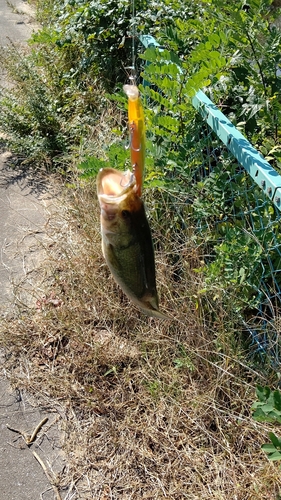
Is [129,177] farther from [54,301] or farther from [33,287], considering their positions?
[33,287]

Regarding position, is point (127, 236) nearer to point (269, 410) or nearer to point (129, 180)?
point (129, 180)

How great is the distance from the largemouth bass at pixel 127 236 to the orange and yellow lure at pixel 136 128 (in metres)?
0.06

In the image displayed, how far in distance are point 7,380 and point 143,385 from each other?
0.84 metres

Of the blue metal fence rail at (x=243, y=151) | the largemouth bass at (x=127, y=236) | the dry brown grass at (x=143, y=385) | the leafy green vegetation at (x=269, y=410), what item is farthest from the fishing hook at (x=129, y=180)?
the dry brown grass at (x=143, y=385)

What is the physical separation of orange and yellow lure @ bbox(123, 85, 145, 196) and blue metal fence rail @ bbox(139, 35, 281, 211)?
34.8 inches

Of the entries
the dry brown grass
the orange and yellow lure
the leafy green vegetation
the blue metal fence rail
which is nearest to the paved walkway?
the dry brown grass

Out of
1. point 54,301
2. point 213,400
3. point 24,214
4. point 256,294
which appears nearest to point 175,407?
point 213,400

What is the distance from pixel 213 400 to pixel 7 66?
4.65 meters

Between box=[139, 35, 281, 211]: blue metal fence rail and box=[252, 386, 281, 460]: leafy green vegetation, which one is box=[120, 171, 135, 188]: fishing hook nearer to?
box=[139, 35, 281, 211]: blue metal fence rail

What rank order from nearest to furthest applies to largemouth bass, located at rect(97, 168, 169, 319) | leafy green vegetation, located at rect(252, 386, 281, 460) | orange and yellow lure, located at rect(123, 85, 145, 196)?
orange and yellow lure, located at rect(123, 85, 145, 196), largemouth bass, located at rect(97, 168, 169, 319), leafy green vegetation, located at rect(252, 386, 281, 460)

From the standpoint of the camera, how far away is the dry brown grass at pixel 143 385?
7.77 ft

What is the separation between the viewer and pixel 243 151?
7.27 feet

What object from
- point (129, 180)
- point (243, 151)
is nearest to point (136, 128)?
point (129, 180)

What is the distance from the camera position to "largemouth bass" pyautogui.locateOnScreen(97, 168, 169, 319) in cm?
134
